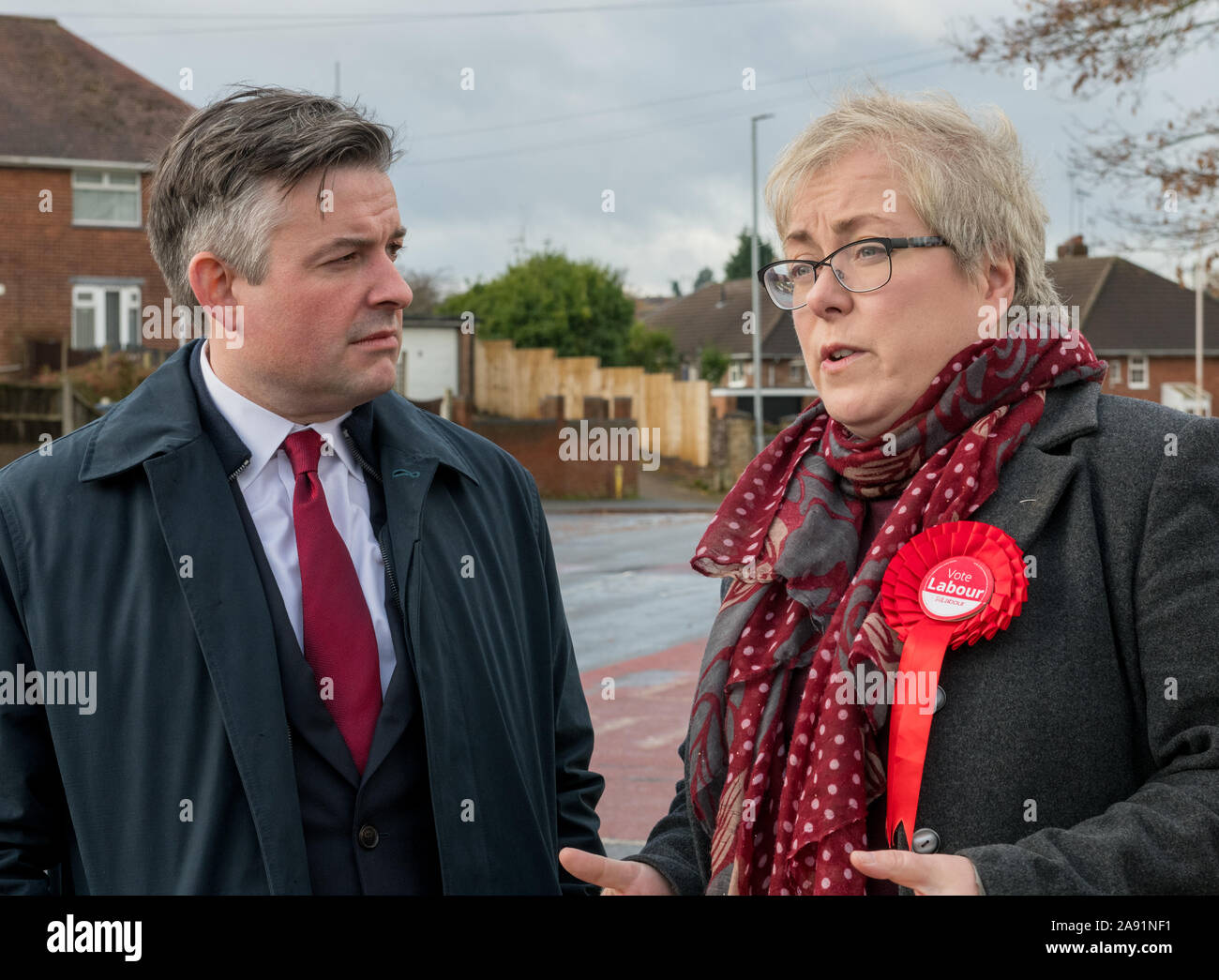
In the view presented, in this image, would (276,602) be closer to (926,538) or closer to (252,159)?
(252,159)

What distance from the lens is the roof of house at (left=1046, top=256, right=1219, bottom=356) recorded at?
47.8 metres

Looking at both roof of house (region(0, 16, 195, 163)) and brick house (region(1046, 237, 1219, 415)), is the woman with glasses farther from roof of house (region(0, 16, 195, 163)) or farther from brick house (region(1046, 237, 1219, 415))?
brick house (region(1046, 237, 1219, 415))

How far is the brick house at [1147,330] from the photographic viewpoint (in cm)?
4747

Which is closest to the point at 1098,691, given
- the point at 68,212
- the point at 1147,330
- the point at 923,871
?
the point at 923,871

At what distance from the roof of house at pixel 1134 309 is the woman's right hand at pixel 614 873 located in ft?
157

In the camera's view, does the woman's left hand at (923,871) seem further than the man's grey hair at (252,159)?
No

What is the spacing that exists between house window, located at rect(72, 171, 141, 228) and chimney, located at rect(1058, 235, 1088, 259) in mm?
35350

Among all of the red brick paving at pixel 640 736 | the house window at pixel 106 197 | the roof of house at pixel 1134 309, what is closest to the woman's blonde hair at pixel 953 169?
the red brick paving at pixel 640 736

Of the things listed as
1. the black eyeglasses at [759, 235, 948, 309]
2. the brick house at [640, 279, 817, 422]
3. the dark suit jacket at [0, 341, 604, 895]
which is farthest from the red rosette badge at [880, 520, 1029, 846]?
the brick house at [640, 279, 817, 422]

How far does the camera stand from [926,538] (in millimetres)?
2070

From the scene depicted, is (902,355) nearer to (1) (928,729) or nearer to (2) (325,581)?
(1) (928,729)

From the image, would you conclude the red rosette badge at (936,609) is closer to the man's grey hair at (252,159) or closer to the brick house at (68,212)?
the man's grey hair at (252,159)

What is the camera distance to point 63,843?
2.34m
